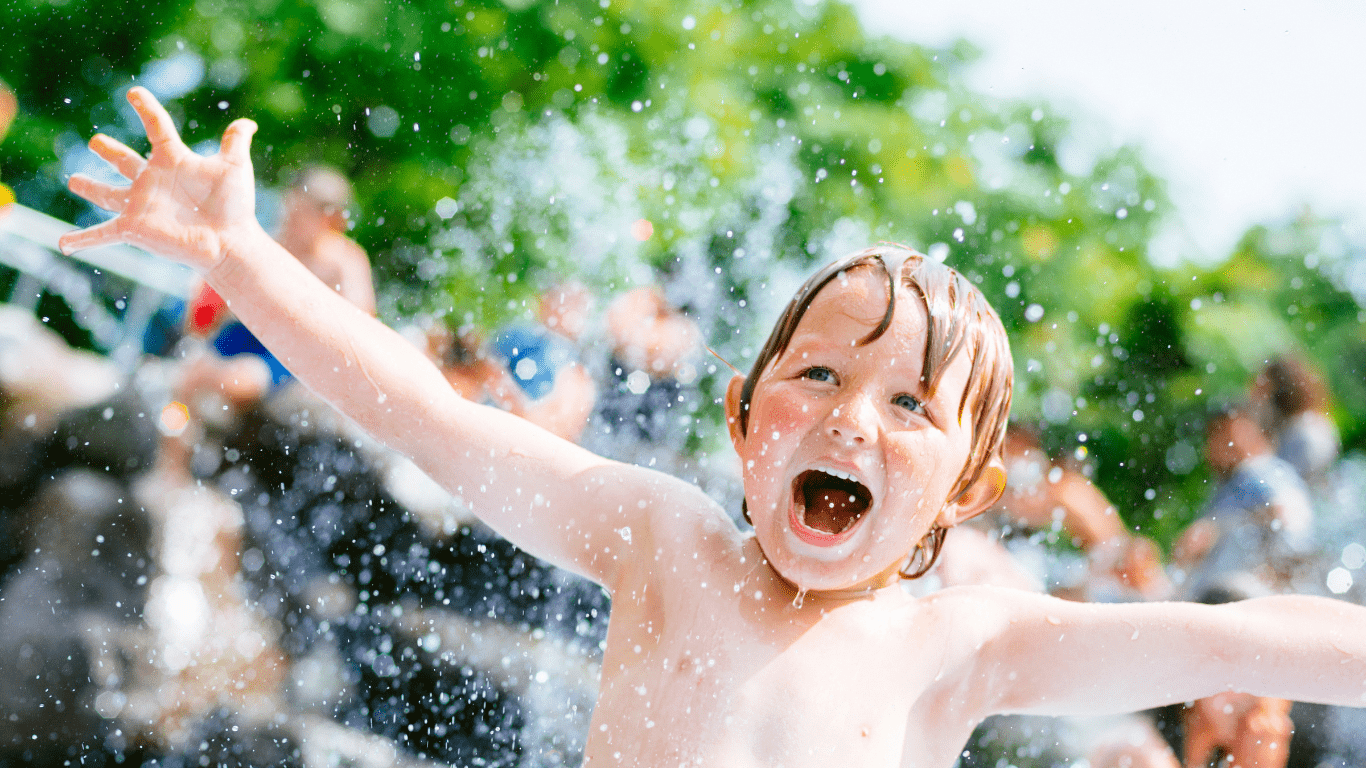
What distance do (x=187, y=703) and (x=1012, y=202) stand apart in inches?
280

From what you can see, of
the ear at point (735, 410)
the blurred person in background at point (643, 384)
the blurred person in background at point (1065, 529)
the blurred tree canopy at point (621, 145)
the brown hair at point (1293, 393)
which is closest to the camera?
the ear at point (735, 410)

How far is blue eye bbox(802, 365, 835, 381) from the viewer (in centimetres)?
192

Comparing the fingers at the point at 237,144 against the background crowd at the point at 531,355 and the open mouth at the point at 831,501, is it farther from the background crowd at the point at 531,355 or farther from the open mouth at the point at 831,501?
the background crowd at the point at 531,355

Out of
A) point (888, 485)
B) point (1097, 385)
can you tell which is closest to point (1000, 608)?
point (888, 485)

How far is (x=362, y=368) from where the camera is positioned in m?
2.05

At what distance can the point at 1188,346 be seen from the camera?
31.2 ft

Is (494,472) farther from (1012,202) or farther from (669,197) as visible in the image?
(1012,202)

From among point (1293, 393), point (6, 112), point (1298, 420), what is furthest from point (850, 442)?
point (6, 112)

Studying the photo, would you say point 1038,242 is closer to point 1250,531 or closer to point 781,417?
point 1250,531

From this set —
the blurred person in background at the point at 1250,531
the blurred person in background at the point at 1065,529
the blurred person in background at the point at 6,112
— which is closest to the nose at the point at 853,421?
the blurred person in background at the point at 1250,531

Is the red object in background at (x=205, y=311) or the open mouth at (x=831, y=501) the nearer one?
the open mouth at (x=831, y=501)

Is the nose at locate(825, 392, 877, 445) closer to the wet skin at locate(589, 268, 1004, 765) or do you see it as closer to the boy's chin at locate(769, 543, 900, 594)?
the wet skin at locate(589, 268, 1004, 765)

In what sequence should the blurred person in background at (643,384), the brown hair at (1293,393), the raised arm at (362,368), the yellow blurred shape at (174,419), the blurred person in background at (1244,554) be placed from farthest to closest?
the brown hair at (1293,393) < the blurred person in background at (643,384) < the yellow blurred shape at (174,419) < the blurred person in background at (1244,554) < the raised arm at (362,368)

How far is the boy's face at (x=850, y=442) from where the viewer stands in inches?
72.7
